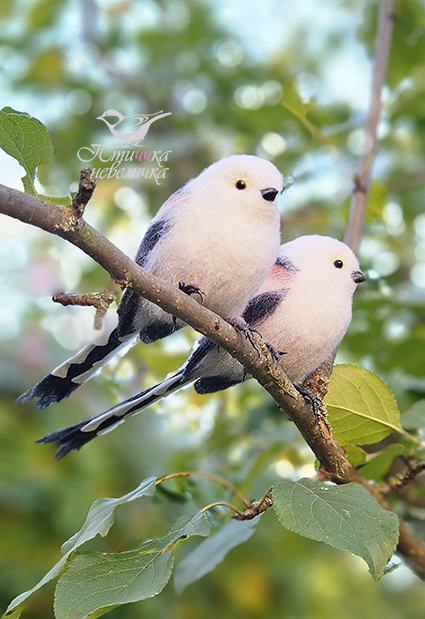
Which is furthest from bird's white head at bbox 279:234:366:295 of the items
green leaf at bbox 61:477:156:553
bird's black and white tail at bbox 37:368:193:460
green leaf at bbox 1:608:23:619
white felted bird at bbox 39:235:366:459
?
green leaf at bbox 1:608:23:619

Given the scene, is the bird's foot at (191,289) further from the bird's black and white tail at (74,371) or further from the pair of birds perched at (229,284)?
the bird's black and white tail at (74,371)

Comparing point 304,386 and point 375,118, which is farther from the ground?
point 375,118

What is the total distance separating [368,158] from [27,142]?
891mm

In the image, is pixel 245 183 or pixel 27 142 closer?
pixel 27 142

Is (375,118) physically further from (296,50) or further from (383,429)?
(296,50)

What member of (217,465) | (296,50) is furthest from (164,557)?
(296,50)

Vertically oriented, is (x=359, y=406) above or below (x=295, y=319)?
below

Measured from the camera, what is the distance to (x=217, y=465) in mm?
1740

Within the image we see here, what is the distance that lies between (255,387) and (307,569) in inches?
50.4

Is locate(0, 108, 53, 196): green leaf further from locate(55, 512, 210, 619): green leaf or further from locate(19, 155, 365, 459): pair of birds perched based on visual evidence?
locate(55, 512, 210, 619): green leaf

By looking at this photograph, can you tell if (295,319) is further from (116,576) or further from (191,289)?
(116,576)

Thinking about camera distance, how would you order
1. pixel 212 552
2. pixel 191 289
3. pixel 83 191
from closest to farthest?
pixel 83 191
pixel 191 289
pixel 212 552

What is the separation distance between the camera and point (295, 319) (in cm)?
88

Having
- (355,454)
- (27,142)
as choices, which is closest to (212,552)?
(355,454)
